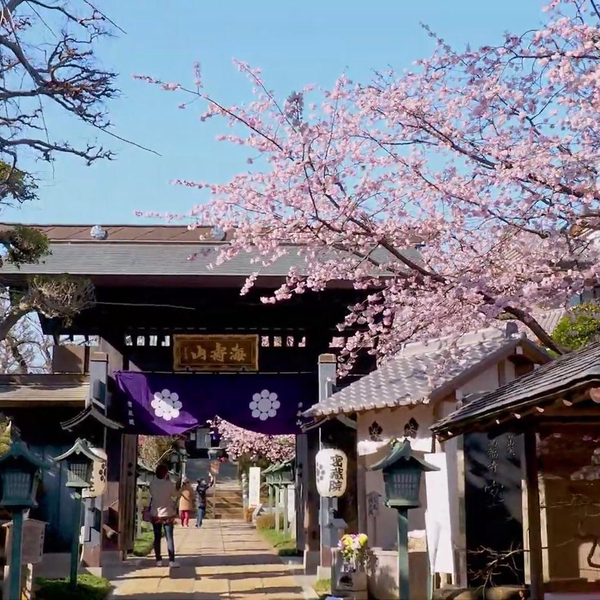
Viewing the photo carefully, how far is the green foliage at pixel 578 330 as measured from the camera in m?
13.6

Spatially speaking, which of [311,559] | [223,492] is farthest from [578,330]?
[223,492]

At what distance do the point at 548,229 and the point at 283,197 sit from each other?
129 inches

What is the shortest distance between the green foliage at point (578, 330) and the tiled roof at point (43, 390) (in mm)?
8456

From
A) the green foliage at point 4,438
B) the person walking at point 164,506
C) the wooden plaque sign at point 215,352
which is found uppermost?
the wooden plaque sign at point 215,352

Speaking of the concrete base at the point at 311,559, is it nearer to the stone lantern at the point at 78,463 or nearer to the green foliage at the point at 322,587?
the green foliage at the point at 322,587

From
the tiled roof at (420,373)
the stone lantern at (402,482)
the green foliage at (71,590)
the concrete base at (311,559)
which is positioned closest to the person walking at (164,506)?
the concrete base at (311,559)

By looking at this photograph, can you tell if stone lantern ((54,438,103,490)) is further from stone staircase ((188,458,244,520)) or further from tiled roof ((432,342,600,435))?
stone staircase ((188,458,244,520))

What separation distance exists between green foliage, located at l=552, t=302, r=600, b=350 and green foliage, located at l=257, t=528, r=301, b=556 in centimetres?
725

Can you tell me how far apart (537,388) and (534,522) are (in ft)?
5.06

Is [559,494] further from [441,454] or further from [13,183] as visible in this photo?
[13,183]

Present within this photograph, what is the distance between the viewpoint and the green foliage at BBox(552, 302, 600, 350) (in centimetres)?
1360

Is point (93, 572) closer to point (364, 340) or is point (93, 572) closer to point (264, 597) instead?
point (264, 597)

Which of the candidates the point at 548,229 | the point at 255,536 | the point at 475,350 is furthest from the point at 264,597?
the point at 255,536

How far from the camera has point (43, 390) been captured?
1465 cm
